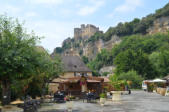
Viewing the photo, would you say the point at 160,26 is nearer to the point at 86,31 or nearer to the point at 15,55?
the point at 86,31

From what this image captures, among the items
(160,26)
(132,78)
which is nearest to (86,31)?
(160,26)

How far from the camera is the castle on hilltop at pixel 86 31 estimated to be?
7318 inches

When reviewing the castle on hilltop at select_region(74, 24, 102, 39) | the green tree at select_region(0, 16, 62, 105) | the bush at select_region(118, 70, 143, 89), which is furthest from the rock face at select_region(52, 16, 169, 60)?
the green tree at select_region(0, 16, 62, 105)

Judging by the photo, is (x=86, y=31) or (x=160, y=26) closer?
(x=160, y=26)

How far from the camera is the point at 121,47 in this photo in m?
109

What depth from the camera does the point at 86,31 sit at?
621 ft

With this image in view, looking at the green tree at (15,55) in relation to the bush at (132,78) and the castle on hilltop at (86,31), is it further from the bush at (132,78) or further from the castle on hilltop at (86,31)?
the castle on hilltop at (86,31)

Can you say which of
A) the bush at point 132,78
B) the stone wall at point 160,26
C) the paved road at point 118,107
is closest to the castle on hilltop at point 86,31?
→ the stone wall at point 160,26

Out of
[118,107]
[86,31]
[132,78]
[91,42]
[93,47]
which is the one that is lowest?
[118,107]

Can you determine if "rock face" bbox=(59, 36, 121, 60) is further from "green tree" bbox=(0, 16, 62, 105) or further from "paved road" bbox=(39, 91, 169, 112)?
"green tree" bbox=(0, 16, 62, 105)

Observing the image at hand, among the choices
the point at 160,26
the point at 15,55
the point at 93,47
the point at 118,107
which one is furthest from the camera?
the point at 93,47

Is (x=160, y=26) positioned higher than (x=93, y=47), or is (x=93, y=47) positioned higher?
(x=160, y=26)

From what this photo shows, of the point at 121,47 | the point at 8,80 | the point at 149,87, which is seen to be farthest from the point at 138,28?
the point at 8,80

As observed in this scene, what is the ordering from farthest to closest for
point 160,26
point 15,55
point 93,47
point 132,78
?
point 93,47 < point 160,26 < point 132,78 < point 15,55
